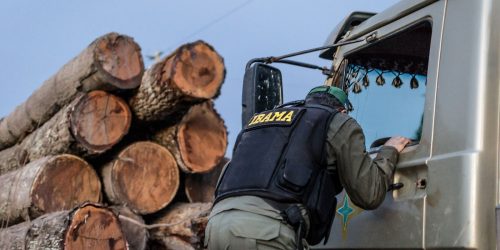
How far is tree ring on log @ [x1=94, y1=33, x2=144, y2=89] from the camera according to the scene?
6188 mm

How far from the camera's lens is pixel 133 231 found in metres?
5.73

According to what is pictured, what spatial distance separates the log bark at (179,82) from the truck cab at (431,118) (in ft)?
9.24

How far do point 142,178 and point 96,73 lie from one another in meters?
1.02

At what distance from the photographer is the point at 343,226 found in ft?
9.91

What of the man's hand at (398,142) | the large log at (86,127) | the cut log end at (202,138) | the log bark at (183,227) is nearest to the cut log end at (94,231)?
the log bark at (183,227)

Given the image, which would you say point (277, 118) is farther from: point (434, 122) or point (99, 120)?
point (99, 120)

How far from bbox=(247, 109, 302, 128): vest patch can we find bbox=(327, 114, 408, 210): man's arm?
0.56ft

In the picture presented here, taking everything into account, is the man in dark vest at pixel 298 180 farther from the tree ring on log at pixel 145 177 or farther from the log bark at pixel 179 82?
the tree ring on log at pixel 145 177

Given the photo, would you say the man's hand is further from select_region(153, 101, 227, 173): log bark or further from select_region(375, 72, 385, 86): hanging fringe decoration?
select_region(153, 101, 227, 173): log bark

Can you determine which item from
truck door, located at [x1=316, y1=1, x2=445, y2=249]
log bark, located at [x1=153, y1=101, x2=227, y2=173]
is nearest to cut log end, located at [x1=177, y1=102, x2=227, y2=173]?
log bark, located at [x1=153, y1=101, x2=227, y2=173]

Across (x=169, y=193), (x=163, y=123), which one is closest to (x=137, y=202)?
(x=169, y=193)

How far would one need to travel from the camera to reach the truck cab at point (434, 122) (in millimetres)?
2326

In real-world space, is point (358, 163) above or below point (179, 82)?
below

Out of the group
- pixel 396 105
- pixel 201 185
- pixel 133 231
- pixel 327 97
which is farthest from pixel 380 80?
pixel 201 185
